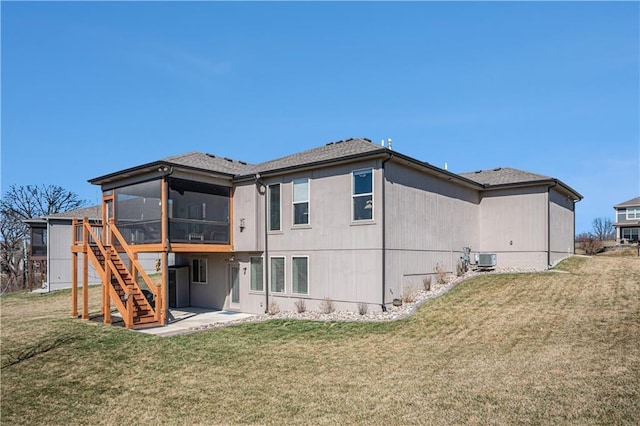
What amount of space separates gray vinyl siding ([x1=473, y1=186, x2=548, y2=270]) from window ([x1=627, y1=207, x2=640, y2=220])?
112 ft

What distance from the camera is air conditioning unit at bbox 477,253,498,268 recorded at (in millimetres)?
17547

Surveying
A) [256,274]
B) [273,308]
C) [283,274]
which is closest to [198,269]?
[256,274]

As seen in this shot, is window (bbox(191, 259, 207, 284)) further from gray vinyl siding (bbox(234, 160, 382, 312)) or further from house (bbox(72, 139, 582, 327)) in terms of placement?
gray vinyl siding (bbox(234, 160, 382, 312))

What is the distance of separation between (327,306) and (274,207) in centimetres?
440

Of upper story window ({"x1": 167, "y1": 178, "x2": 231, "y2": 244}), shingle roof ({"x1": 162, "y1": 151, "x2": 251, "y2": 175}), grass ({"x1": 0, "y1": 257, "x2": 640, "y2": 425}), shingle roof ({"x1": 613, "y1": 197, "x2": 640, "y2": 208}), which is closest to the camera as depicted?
grass ({"x1": 0, "y1": 257, "x2": 640, "y2": 425})

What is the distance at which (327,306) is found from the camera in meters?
13.8

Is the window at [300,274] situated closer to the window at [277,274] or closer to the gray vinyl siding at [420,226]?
the window at [277,274]

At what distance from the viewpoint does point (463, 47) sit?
1470cm

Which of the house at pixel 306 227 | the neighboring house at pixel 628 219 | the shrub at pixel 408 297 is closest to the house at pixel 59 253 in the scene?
the house at pixel 306 227

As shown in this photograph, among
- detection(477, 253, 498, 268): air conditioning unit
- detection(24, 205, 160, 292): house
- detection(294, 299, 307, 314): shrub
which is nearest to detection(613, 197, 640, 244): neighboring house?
detection(477, 253, 498, 268): air conditioning unit

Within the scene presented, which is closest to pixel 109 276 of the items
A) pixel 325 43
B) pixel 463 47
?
pixel 325 43

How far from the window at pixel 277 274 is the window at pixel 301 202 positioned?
5.39 ft

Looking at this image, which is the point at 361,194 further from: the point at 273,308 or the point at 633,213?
the point at 633,213

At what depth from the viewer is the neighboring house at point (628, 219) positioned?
141 feet
